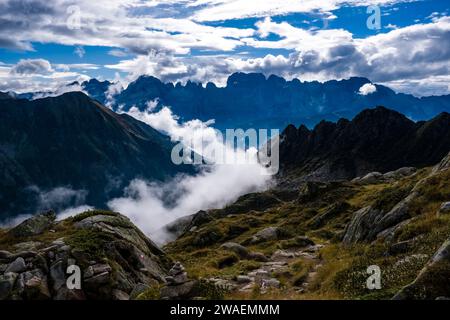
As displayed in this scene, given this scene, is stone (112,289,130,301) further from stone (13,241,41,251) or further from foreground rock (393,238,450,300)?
foreground rock (393,238,450,300)

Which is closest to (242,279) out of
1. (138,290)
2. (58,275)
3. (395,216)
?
(138,290)

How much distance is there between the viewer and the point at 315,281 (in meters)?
22.7

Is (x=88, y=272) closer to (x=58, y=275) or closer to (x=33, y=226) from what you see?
(x=58, y=275)

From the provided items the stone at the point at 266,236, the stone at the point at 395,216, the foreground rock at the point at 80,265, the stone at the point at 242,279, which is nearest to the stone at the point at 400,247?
the stone at the point at 395,216

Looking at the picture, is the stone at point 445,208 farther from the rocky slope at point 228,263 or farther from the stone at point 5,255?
the stone at point 5,255

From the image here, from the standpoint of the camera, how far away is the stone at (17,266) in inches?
894

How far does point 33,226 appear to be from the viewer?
3103 cm

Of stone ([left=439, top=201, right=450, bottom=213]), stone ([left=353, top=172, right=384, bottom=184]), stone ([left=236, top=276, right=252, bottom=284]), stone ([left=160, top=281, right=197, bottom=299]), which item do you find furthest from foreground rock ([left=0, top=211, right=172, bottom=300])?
stone ([left=353, top=172, right=384, bottom=184])
